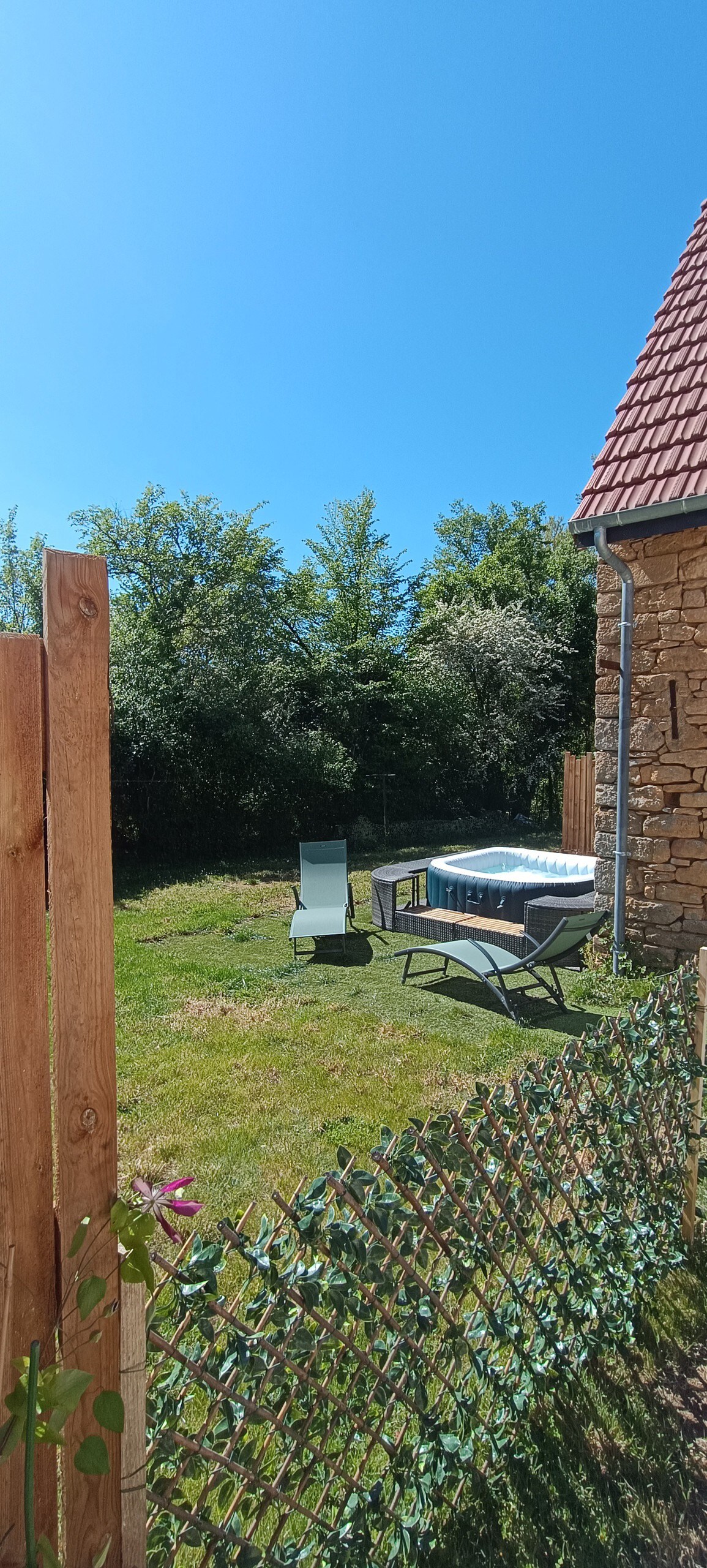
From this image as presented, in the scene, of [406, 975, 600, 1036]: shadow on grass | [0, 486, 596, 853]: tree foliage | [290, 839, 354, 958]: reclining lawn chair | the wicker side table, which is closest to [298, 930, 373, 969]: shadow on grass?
[290, 839, 354, 958]: reclining lawn chair

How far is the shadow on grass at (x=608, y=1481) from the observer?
1.77 m

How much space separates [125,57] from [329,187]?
530 centimetres

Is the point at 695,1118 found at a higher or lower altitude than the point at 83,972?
lower

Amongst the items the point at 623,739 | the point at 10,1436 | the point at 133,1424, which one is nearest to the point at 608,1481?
the point at 133,1424

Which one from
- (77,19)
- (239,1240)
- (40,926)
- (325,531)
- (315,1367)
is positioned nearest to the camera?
(40,926)

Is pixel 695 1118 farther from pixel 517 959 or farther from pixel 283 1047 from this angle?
pixel 517 959

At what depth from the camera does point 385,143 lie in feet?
35.0

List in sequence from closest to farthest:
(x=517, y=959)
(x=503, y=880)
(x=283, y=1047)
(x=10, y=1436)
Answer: (x=10, y=1436) < (x=283, y=1047) < (x=517, y=959) < (x=503, y=880)

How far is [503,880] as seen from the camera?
841 cm

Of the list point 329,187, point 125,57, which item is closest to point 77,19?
point 125,57

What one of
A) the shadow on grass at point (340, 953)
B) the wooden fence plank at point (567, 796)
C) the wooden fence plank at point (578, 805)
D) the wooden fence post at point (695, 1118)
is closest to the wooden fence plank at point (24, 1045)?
the wooden fence post at point (695, 1118)

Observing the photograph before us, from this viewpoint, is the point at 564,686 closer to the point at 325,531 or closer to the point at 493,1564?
the point at 325,531

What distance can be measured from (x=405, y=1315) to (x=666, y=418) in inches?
258

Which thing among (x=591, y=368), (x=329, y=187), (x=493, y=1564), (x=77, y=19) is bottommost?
(x=493, y=1564)
